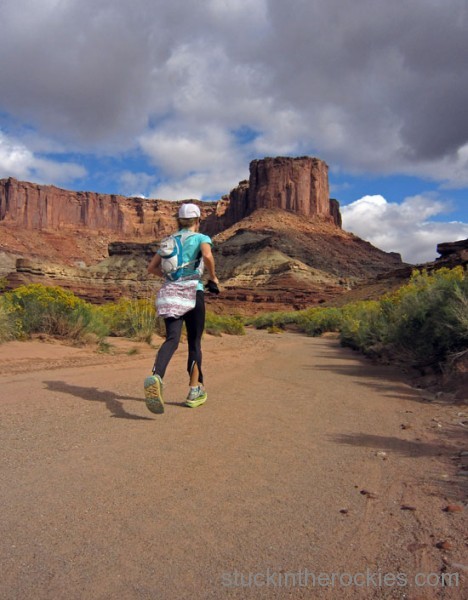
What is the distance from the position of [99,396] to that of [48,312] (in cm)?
491

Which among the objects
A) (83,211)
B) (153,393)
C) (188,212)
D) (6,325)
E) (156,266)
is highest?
(83,211)

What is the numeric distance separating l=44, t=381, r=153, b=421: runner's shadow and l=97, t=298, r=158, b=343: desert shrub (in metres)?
5.31

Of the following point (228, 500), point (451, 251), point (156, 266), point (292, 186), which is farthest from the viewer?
point (292, 186)

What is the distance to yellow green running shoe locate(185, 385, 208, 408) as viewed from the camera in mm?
4158

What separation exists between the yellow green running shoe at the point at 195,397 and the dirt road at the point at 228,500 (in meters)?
0.10

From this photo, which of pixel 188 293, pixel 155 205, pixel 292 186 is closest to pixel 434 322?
pixel 188 293

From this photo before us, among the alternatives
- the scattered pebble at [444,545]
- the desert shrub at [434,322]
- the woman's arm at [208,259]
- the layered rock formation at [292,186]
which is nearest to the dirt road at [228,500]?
the scattered pebble at [444,545]

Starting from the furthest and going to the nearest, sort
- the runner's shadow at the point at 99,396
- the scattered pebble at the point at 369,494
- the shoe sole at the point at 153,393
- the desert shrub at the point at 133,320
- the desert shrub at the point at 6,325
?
1. the desert shrub at the point at 133,320
2. the desert shrub at the point at 6,325
3. the runner's shadow at the point at 99,396
4. the shoe sole at the point at 153,393
5. the scattered pebble at the point at 369,494

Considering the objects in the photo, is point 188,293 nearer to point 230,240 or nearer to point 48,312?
point 48,312

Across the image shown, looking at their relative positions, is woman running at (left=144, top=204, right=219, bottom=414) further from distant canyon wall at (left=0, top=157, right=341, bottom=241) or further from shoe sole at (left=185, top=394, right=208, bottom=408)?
distant canyon wall at (left=0, top=157, right=341, bottom=241)

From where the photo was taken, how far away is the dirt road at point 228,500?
154 cm

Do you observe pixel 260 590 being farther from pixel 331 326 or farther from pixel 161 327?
pixel 331 326

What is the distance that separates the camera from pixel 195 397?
4.19 meters

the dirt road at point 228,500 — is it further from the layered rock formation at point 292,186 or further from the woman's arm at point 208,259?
the layered rock formation at point 292,186
